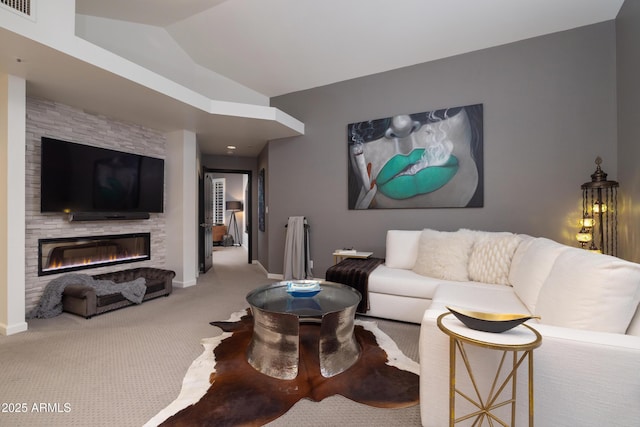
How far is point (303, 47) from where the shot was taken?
380 centimetres

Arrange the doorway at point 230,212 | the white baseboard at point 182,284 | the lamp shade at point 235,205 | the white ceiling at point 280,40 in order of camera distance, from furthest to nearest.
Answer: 1. the lamp shade at point 235,205
2. the doorway at point 230,212
3. the white baseboard at point 182,284
4. the white ceiling at point 280,40

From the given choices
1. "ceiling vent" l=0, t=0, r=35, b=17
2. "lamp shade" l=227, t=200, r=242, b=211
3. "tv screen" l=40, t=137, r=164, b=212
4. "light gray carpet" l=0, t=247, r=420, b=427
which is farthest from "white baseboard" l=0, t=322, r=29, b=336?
"lamp shade" l=227, t=200, r=242, b=211

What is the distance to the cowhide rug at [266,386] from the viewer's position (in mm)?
1543

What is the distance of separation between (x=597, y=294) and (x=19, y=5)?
3.93 metres

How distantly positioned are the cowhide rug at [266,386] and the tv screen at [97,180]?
2.42m

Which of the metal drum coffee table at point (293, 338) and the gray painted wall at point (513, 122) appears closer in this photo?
the metal drum coffee table at point (293, 338)

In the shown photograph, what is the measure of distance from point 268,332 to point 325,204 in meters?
2.74

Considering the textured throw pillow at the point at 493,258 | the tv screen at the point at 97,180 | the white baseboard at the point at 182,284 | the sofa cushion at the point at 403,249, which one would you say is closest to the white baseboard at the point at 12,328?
the tv screen at the point at 97,180

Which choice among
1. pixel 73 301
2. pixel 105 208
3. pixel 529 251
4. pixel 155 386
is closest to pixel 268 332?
pixel 155 386

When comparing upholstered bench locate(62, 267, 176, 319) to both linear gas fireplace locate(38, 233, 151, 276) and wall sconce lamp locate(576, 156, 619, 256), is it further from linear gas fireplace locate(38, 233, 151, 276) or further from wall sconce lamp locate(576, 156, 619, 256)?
wall sconce lamp locate(576, 156, 619, 256)

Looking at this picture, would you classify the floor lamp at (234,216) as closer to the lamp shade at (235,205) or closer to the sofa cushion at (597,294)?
the lamp shade at (235,205)

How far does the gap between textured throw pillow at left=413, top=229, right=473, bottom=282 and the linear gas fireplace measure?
3.82 m

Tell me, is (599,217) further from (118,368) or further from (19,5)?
(19,5)

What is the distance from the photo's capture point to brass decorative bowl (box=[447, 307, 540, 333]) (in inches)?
43.9
